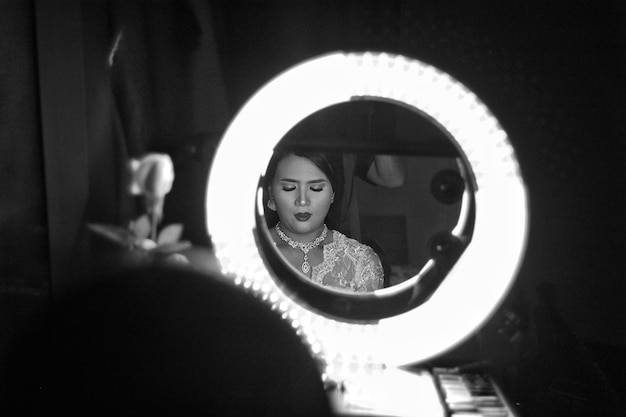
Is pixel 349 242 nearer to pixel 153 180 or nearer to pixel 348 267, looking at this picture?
pixel 348 267

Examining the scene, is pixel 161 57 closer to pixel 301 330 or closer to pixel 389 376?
pixel 301 330

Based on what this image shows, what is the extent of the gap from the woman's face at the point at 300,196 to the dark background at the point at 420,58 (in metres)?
0.11

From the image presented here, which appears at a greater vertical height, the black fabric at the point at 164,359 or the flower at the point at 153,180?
the flower at the point at 153,180

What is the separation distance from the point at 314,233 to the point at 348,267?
0.07 meters

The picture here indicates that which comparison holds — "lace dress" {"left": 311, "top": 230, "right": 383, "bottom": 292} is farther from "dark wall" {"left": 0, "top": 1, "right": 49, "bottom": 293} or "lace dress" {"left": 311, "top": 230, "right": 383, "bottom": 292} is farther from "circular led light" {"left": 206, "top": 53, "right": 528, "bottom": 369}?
"dark wall" {"left": 0, "top": 1, "right": 49, "bottom": 293}

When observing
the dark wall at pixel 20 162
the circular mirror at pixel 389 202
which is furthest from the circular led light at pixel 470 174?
the dark wall at pixel 20 162

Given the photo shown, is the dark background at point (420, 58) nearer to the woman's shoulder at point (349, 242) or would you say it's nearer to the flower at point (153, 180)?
the flower at point (153, 180)

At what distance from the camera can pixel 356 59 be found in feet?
2.88

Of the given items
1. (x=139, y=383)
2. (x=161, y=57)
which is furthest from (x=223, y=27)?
(x=139, y=383)

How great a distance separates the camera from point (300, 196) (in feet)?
3.14

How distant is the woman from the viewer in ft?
3.07

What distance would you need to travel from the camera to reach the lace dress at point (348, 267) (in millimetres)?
961

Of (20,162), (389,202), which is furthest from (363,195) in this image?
(20,162)

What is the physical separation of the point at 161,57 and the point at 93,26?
0.11m
